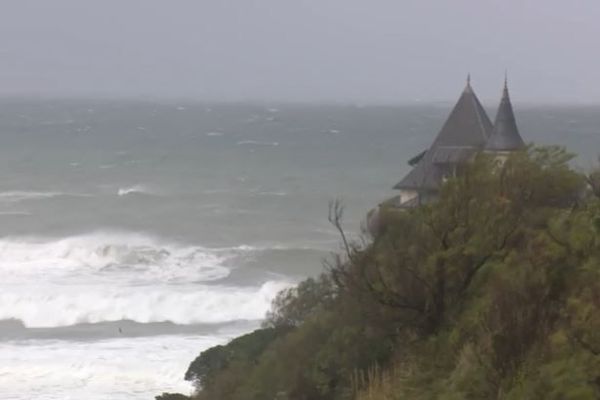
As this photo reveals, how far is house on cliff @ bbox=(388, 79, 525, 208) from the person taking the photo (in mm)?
23750

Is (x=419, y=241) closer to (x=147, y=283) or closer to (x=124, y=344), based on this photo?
(x=124, y=344)

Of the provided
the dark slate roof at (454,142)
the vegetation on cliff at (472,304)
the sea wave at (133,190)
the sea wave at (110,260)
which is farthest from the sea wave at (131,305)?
the sea wave at (133,190)

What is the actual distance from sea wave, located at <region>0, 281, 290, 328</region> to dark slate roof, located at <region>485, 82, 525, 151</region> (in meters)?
11.7

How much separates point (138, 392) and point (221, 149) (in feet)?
241

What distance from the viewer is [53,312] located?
31766 millimetres

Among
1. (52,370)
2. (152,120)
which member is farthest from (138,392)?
(152,120)

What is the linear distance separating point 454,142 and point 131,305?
46.1ft

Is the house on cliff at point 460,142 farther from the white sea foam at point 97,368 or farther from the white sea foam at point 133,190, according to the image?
the white sea foam at point 133,190

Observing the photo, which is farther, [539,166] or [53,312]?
[53,312]

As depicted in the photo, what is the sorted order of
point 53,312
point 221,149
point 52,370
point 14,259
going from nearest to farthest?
point 52,370
point 53,312
point 14,259
point 221,149

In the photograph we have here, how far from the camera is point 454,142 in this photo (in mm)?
25406

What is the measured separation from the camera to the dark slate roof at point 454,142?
80.7 ft

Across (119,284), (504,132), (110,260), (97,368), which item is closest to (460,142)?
(504,132)

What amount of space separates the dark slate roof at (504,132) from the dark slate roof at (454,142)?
545 mm
